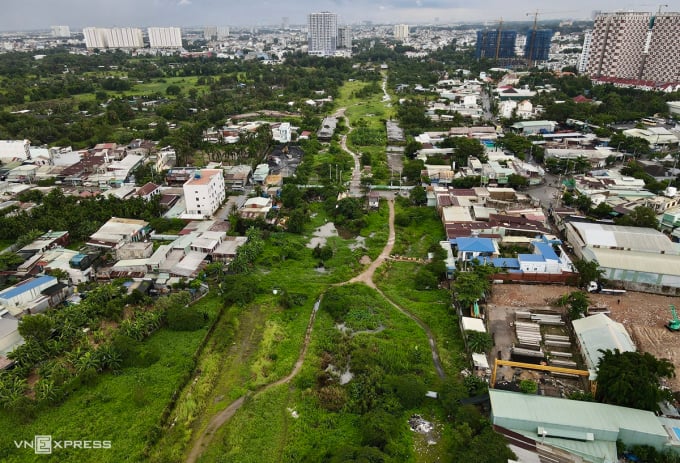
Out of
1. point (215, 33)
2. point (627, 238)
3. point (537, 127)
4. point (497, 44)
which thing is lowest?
point (627, 238)

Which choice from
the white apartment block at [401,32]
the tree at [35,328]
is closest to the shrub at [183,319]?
the tree at [35,328]

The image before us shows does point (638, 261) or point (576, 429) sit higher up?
point (638, 261)

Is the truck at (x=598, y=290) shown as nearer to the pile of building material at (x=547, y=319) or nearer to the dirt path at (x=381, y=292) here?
the pile of building material at (x=547, y=319)

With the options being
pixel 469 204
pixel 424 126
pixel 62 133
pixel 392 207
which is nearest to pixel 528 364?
pixel 469 204

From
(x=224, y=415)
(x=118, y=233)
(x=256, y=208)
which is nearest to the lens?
(x=224, y=415)

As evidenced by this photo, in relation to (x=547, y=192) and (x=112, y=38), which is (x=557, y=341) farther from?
(x=112, y=38)

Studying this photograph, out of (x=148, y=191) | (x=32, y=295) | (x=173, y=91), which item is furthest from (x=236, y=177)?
(x=173, y=91)

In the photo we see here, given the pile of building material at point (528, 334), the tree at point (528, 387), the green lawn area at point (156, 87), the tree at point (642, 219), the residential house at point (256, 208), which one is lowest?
the pile of building material at point (528, 334)
